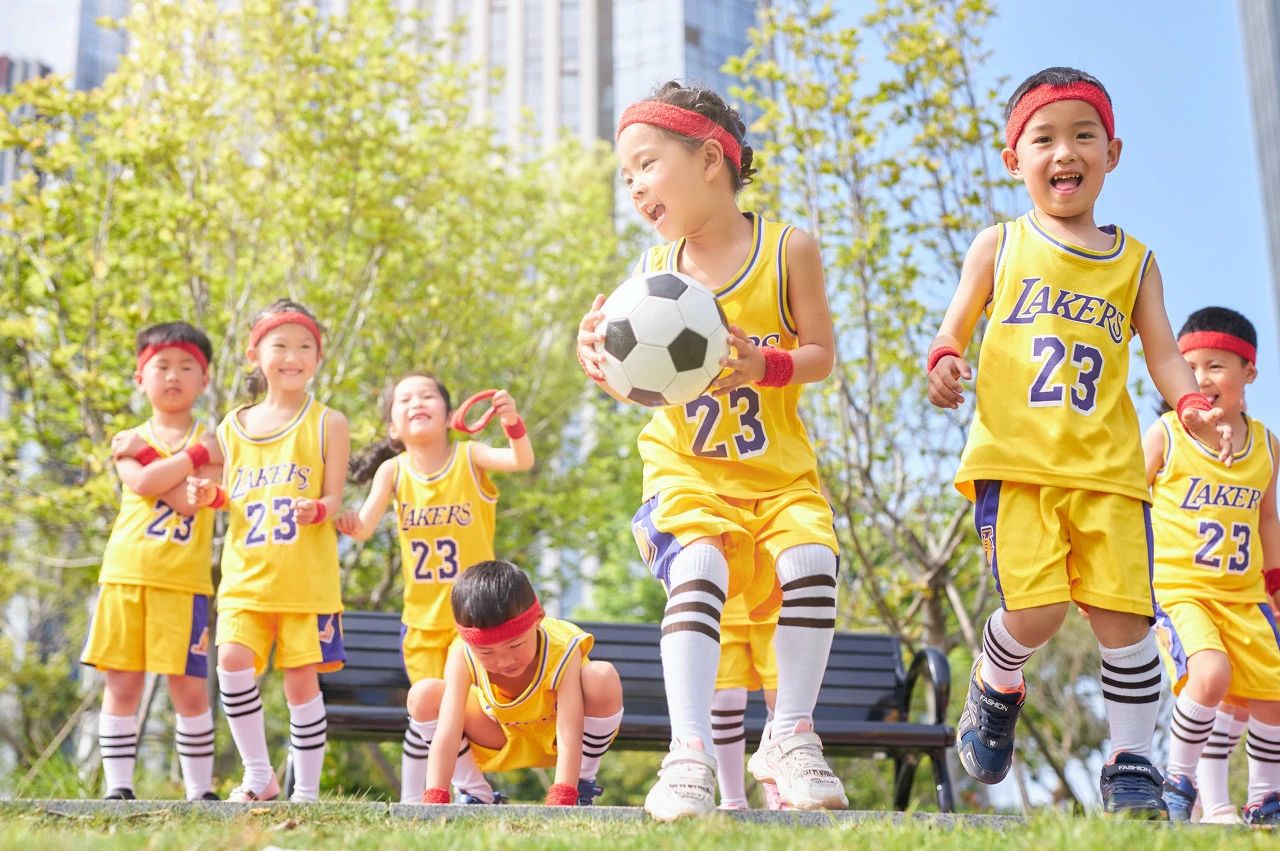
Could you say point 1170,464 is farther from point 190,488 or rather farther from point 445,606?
point 190,488

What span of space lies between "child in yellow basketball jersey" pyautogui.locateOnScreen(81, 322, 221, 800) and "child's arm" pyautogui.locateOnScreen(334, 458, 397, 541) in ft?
2.27

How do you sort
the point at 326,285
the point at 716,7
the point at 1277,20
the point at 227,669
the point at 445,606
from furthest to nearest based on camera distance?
the point at 1277,20 → the point at 716,7 → the point at 326,285 → the point at 445,606 → the point at 227,669

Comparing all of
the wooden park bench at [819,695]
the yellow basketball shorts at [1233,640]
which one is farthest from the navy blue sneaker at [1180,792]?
the wooden park bench at [819,695]

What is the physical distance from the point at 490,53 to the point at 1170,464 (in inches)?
2645

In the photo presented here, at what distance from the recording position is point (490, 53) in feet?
224

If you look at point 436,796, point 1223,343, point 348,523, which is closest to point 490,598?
point 436,796

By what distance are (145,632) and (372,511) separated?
116 centimetres

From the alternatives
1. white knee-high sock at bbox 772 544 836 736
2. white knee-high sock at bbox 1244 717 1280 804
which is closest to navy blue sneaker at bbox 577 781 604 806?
white knee-high sock at bbox 772 544 836 736

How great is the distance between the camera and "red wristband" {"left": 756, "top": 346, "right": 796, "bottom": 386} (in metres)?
3.49

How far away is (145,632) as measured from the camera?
18.0ft

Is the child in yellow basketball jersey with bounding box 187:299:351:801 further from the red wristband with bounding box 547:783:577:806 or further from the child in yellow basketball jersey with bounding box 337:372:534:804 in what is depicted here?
the red wristband with bounding box 547:783:577:806

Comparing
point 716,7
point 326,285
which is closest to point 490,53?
point 716,7

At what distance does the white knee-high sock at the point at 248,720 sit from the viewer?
528 cm

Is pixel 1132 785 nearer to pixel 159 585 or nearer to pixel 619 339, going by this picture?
pixel 619 339
